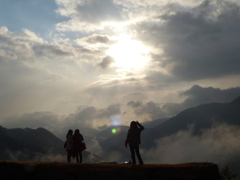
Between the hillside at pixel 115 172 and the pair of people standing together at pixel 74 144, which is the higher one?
the pair of people standing together at pixel 74 144

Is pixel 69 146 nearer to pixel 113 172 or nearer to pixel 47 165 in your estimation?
pixel 47 165

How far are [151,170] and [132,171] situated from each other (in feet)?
3.72

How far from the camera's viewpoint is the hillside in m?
13.9

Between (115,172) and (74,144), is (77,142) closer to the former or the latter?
(74,144)

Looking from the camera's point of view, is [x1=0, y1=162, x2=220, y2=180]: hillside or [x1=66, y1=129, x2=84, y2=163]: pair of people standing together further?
[x1=66, y1=129, x2=84, y2=163]: pair of people standing together

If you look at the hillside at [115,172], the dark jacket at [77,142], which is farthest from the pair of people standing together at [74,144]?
the hillside at [115,172]

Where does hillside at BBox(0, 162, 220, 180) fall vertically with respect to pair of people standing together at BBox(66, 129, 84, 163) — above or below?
below

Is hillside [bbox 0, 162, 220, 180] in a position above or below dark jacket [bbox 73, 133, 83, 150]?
below

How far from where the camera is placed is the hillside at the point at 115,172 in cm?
1388

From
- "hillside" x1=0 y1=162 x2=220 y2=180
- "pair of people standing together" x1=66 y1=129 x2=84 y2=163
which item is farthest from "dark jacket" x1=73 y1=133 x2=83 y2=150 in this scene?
"hillside" x1=0 y1=162 x2=220 y2=180

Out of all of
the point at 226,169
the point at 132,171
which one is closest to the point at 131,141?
the point at 132,171

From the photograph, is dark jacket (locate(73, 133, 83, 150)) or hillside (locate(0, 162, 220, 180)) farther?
dark jacket (locate(73, 133, 83, 150))

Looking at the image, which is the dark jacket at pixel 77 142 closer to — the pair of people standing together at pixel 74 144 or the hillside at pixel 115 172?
the pair of people standing together at pixel 74 144

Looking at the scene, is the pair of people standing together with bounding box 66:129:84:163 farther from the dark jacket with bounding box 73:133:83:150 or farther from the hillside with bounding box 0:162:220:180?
the hillside with bounding box 0:162:220:180
